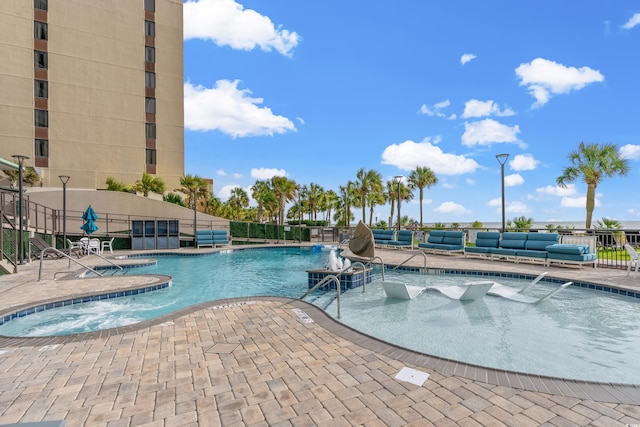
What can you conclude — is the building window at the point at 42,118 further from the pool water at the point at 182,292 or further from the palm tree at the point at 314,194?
the palm tree at the point at 314,194

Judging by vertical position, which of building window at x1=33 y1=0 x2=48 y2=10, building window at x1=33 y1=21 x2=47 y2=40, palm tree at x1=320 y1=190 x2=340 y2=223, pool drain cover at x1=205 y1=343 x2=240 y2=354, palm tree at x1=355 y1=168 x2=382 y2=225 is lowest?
pool drain cover at x1=205 y1=343 x2=240 y2=354

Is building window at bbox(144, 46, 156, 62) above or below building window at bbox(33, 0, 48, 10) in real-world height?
below

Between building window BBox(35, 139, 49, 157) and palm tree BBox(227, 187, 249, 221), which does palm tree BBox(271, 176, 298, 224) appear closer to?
palm tree BBox(227, 187, 249, 221)

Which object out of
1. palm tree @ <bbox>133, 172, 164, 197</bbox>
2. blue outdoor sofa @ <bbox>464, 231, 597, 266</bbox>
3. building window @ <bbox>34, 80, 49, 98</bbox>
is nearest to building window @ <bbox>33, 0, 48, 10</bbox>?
building window @ <bbox>34, 80, 49, 98</bbox>

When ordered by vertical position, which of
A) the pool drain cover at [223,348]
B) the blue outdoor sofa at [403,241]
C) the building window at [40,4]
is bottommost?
the pool drain cover at [223,348]

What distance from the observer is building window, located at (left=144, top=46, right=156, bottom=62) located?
28.8m

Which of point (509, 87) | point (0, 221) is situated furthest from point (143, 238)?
point (509, 87)

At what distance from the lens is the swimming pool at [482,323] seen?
3807 millimetres

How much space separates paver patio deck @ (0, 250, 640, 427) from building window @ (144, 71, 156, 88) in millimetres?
30336

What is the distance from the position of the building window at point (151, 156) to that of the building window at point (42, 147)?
270 inches

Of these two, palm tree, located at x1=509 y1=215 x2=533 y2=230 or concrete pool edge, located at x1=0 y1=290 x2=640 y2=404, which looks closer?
concrete pool edge, located at x1=0 y1=290 x2=640 y2=404

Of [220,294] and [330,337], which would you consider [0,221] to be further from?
[330,337]

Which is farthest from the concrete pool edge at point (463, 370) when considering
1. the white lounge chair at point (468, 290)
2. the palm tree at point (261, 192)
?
the palm tree at point (261, 192)

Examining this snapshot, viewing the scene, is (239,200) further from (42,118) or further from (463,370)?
(463,370)
